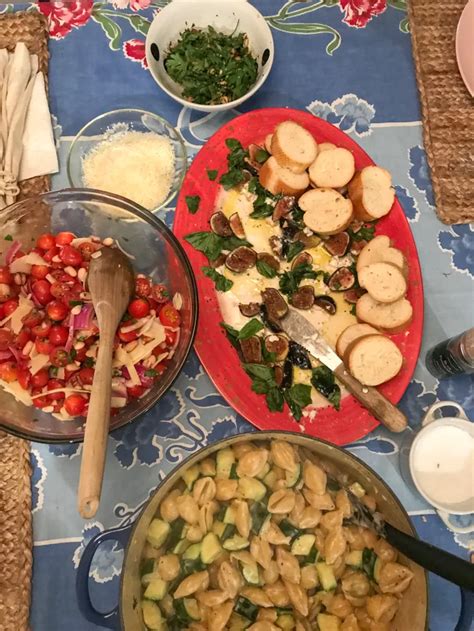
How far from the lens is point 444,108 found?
174 centimetres

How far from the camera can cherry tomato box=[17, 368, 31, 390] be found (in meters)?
1.34

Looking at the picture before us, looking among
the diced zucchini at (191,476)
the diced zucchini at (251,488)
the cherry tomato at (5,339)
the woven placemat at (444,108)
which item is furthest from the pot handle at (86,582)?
the woven placemat at (444,108)

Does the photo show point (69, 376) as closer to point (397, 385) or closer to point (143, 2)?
point (397, 385)

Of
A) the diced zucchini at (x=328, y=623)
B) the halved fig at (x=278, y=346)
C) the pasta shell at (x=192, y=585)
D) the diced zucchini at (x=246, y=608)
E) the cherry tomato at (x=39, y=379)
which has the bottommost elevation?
the diced zucchini at (x=328, y=623)

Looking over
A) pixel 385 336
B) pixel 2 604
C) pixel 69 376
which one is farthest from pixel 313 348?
pixel 2 604

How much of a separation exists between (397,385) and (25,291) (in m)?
0.94

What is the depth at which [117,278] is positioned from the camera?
135 cm

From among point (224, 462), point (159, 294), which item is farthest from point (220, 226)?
point (224, 462)

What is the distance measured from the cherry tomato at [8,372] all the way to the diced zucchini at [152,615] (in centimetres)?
56

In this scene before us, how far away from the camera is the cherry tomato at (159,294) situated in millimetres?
1433

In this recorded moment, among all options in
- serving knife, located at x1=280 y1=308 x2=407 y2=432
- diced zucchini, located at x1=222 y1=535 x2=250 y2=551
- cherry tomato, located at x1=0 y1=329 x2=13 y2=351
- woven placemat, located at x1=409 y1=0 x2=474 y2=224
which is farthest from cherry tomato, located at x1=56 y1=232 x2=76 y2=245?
woven placemat, located at x1=409 y1=0 x2=474 y2=224

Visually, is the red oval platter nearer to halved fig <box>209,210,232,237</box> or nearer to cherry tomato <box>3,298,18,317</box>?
halved fig <box>209,210,232,237</box>

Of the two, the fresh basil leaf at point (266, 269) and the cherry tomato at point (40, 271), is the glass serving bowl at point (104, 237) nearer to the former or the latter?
the cherry tomato at point (40, 271)

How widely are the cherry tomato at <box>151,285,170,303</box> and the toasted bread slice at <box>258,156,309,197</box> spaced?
40cm
